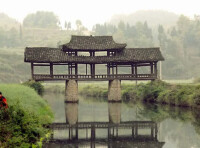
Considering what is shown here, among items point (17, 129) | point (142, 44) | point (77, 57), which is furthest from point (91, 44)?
point (142, 44)

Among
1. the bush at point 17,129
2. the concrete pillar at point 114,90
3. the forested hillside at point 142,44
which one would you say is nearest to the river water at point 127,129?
the bush at point 17,129

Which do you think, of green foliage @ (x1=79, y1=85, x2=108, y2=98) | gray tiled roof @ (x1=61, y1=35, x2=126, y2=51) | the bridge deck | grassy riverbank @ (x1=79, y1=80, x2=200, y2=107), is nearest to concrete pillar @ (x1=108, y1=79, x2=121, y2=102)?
grassy riverbank @ (x1=79, y1=80, x2=200, y2=107)

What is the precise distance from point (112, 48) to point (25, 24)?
15597cm

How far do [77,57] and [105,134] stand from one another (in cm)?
2290

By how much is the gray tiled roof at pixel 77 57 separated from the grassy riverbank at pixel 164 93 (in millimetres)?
3661

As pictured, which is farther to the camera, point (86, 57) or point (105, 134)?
point (86, 57)

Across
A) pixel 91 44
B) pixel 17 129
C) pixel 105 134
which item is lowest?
pixel 105 134

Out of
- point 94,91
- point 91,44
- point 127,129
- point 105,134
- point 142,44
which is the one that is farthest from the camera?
point 142,44

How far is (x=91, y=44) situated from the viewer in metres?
44.9

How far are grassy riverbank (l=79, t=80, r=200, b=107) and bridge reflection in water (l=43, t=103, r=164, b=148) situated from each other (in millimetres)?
10214

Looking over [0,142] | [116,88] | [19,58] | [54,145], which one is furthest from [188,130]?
[19,58]

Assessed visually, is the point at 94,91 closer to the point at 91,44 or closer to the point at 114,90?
the point at 114,90

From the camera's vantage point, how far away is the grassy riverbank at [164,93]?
36344 mm

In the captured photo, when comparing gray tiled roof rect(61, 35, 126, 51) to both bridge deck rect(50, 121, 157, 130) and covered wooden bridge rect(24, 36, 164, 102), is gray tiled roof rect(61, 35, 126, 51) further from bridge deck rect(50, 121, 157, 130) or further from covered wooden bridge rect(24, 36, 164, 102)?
bridge deck rect(50, 121, 157, 130)
